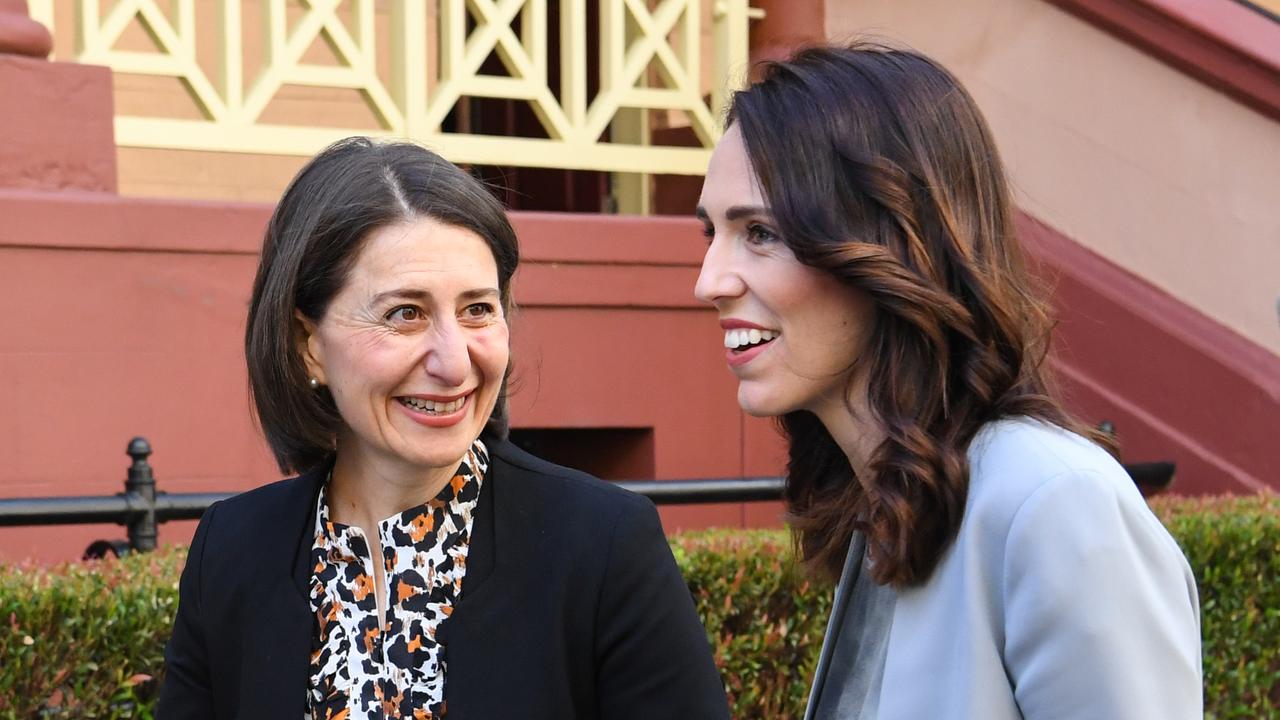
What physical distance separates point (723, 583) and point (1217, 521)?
1801 millimetres

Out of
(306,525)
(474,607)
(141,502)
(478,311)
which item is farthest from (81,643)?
(478,311)

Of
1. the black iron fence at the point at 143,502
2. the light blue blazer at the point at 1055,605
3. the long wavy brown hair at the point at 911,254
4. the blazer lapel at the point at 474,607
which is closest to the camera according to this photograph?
the light blue blazer at the point at 1055,605

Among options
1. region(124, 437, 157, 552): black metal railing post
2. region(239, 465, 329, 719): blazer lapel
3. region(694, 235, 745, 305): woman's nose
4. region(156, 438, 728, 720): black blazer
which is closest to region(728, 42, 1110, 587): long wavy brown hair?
region(694, 235, 745, 305): woman's nose

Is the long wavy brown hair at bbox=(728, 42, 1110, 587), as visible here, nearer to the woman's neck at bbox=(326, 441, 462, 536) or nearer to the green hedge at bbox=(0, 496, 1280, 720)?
the woman's neck at bbox=(326, 441, 462, 536)

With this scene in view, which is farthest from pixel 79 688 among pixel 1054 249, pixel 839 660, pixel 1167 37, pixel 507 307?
pixel 1167 37

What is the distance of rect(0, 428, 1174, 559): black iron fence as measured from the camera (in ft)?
14.6

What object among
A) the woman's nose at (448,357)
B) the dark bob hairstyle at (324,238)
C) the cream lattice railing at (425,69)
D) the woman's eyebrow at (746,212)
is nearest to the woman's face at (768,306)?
the woman's eyebrow at (746,212)

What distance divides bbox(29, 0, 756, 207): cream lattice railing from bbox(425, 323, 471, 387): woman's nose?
3.22 metres

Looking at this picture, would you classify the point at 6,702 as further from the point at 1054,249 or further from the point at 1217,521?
the point at 1054,249

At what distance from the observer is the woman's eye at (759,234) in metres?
2.20

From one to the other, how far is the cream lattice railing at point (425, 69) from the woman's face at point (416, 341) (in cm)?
316

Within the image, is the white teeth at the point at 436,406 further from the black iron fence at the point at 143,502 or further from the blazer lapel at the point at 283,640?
the black iron fence at the point at 143,502

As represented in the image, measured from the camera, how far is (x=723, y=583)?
15.5ft

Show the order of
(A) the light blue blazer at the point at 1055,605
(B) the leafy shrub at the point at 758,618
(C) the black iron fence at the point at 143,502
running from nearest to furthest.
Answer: (A) the light blue blazer at the point at 1055,605 → (C) the black iron fence at the point at 143,502 → (B) the leafy shrub at the point at 758,618
